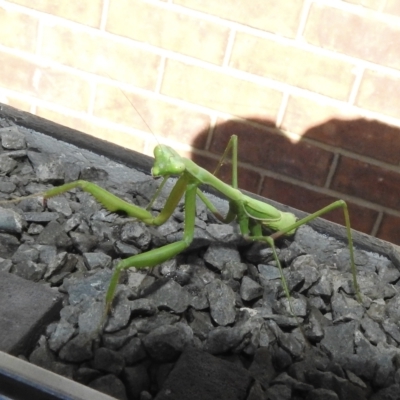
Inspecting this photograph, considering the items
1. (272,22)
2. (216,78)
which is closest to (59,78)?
(216,78)

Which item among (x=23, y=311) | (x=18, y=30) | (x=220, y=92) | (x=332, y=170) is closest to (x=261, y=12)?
(x=220, y=92)

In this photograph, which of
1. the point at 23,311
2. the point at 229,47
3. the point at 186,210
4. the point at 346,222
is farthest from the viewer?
the point at 229,47

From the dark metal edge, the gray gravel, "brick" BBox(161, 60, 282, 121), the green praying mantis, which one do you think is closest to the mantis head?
the green praying mantis

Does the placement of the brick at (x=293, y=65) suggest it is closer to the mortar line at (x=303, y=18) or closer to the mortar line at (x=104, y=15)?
the mortar line at (x=303, y=18)

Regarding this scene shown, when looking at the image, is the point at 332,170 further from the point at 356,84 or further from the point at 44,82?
the point at 44,82

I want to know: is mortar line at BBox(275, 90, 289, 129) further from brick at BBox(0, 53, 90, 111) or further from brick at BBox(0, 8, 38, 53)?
brick at BBox(0, 8, 38, 53)

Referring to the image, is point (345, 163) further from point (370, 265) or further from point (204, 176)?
point (204, 176)
